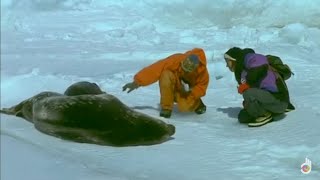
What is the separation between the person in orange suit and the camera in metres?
4.42

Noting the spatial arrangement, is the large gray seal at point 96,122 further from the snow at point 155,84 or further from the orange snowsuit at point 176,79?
the orange snowsuit at point 176,79

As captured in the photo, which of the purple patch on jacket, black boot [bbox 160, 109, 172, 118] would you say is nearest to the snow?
black boot [bbox 160, 109, 172, 118]

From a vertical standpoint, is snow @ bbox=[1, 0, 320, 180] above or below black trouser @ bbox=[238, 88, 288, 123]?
below

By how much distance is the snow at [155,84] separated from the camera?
315 cm

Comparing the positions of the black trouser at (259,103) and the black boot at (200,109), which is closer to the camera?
the black trouser at (259,103)

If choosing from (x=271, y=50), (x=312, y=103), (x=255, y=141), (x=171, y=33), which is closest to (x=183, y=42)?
(x=171, y=33)

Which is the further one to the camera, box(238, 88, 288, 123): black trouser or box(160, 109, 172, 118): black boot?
box(160, 109, 172, 118): black boot

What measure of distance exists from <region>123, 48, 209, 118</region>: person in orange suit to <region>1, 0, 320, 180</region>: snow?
0.36 ft

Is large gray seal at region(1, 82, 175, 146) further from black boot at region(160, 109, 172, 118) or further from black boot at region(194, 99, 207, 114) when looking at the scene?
black boot at region(194, 99, 207, 114)

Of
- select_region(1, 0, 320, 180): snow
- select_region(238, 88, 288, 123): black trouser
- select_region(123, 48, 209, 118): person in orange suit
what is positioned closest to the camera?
select_region(1, 0, 320, 180): snow

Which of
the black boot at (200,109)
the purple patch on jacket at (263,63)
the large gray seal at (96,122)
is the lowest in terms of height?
the black boot at (200,109)

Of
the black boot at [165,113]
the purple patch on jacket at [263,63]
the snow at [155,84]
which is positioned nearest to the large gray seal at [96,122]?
the snow at [155,84]

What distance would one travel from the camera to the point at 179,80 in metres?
4.54

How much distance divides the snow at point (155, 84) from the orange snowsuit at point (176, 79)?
0.43ft
